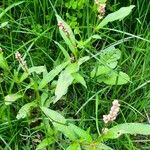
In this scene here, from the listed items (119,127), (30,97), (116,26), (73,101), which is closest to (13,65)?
(30,97)

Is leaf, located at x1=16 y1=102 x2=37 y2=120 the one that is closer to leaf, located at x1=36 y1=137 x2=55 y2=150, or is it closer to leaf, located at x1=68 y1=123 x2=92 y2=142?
leaf, located at x1=36 y1=137 x2=55 y2=150

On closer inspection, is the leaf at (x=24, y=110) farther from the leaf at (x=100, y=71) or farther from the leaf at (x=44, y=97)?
the leaf at (x=100, y=71)

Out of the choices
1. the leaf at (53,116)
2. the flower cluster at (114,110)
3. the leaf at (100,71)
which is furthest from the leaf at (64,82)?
the flower cluster at (114,110)

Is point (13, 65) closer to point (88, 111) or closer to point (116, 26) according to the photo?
point (88, 111)

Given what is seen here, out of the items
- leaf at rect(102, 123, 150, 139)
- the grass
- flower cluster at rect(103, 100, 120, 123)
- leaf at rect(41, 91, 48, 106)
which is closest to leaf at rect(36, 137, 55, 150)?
the grass

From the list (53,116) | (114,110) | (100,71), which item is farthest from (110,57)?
(114,110)

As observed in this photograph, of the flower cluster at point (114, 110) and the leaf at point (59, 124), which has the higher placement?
the flower cluster at point (114, 110)
